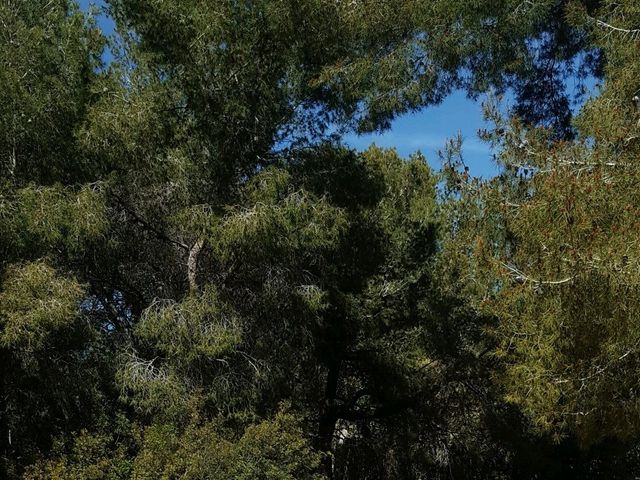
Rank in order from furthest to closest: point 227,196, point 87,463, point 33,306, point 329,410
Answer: point 329,410 → point 227,196 → point 33,306 → point 87,463

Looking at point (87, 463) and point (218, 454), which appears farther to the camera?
point (87, 463)

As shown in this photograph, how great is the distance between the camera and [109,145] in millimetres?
9812

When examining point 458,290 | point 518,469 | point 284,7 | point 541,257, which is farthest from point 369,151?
point 541,257

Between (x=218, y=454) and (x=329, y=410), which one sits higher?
(x=329, y=410)

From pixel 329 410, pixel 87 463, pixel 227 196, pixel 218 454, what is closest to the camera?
pixel 218 454

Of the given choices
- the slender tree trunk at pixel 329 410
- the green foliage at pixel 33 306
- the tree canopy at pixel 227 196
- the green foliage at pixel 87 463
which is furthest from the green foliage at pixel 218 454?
the slender tree trunk at pixel 329 410

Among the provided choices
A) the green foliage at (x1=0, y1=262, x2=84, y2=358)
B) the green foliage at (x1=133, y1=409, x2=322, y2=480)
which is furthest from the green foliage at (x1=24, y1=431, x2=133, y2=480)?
the green foliage at (x1=0, y1=262, x2=84, y2=358)

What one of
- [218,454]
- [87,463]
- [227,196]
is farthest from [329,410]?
[87,463]

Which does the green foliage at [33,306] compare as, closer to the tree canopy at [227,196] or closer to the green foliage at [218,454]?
the tree canopy at [227,196]

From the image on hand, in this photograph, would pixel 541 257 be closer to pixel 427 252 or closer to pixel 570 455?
pixel 427 252

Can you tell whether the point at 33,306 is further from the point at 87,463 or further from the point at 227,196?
the point at 227,196

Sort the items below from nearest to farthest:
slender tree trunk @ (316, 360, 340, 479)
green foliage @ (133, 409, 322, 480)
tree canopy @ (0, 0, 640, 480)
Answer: green foliage @ (133, 409, 322, 480) → tree canopy @ (0, 0, 640, 480) → slender tree trunk @ (316, 360, 340, 479)

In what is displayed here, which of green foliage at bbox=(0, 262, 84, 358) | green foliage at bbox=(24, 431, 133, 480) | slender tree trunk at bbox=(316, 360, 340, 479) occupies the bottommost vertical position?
green foliage at bbox=(24, 431, 133, 480)

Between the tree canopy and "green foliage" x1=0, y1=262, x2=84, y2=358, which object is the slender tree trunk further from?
"green foliage" x1=0, y1=262, x2=84, y2=358
